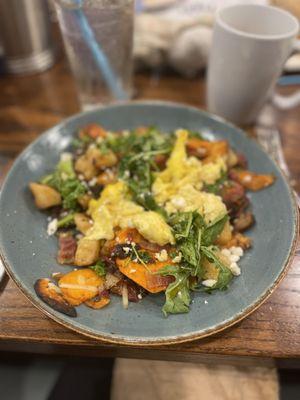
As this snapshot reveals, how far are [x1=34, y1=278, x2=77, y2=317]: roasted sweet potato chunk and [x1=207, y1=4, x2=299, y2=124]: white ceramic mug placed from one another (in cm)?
100

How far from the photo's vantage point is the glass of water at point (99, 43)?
1.34m

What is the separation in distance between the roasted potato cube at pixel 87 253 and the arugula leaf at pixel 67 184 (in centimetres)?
19

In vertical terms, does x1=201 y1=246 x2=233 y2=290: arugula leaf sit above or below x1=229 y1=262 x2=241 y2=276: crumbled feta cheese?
above

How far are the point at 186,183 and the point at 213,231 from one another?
0.22 meters

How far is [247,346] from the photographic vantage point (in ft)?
2.88

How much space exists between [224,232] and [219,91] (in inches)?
26.9

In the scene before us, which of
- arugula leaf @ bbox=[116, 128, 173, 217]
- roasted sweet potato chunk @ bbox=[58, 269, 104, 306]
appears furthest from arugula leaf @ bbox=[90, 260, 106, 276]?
arugula leaf @ bbox=[116, 128, 173, 217]

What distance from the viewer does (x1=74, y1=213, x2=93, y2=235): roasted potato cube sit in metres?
1.08


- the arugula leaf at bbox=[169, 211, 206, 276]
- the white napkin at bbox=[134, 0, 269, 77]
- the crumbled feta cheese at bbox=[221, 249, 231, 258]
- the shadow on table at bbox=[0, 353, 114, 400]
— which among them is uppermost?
the white napkin at bbox=[134, 0, 269, 77]

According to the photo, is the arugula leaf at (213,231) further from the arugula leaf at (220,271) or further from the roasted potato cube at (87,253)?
the roasted potato cube at (87,253)

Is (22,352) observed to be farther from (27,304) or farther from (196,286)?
(196,286)

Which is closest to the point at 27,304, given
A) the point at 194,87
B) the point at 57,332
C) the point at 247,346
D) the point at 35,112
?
the point at 57,332

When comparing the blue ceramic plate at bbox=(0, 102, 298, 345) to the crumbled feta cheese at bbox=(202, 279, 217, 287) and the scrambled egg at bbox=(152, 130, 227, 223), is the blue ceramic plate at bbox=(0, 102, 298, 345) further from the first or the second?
the scrambled egg at bbox=(152, 130, 227, 223)

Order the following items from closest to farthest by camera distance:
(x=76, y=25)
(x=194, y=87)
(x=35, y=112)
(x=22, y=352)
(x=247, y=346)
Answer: (x=247, y=346) → (x=22, y=352) → (x=76, y=25) → (x=35, y=112) → (x=194, y=87)
